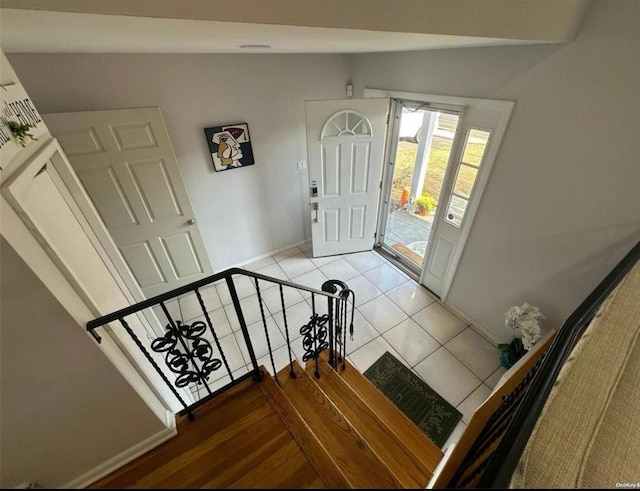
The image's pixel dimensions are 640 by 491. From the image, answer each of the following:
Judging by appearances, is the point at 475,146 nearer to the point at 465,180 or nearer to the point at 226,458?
the point at 465,180

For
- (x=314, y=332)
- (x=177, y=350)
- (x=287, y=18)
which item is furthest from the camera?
(x=314, y=332)

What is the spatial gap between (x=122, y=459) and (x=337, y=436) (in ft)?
3.23

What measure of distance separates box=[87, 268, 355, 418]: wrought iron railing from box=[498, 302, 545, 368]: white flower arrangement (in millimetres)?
1307

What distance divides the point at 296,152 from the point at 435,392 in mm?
2860

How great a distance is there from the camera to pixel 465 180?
2307 mm

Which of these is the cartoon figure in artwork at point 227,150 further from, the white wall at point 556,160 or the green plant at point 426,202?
the green plant at point 426,202

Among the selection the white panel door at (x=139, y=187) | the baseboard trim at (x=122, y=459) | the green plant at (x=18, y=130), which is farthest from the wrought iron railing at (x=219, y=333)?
the green plant at (x=18, y=130)

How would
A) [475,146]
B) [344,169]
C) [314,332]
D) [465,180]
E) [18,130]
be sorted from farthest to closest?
[344,169]
[465,180]
[475,146]
[314,332]
[18,130]

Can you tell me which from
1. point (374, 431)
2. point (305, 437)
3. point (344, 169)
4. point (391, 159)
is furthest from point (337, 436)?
point (391, 159)

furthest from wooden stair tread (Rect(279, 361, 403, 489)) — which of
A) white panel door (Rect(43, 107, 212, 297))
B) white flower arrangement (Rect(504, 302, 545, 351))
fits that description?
white panel door (Rect(43, 107, 212, 297))

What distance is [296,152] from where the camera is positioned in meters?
3.19

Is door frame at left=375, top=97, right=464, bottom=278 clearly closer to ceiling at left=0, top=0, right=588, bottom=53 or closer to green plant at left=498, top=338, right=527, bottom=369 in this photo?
ceiling at left=0, top=0, right=588, bottom=53

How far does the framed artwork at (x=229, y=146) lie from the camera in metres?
2.65

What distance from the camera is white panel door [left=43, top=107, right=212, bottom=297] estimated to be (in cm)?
208
